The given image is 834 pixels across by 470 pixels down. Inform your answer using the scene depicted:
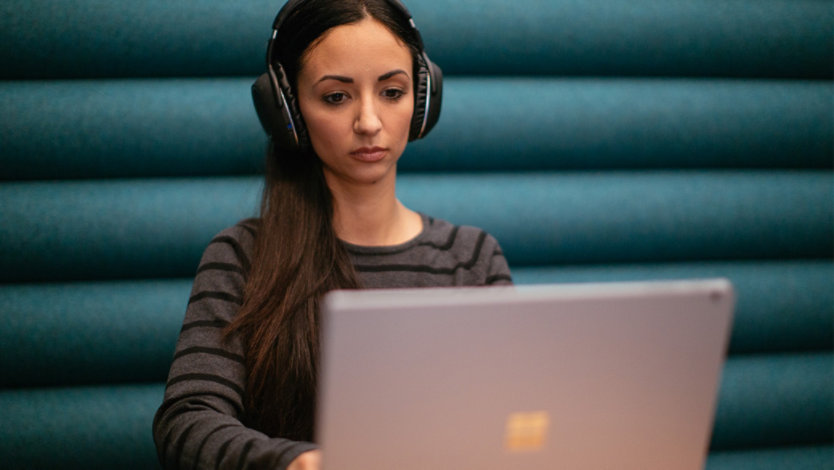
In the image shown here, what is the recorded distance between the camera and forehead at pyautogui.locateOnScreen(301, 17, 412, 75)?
74 centimetres

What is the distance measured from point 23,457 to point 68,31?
2.50 ft

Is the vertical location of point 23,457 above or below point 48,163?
below

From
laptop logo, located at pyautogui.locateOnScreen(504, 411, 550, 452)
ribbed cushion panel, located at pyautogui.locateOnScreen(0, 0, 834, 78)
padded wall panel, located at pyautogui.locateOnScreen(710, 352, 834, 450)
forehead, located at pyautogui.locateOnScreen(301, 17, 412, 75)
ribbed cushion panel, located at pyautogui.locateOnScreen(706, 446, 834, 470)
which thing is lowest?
ribbed cushion panel, located at pyautogui.locateOnScreen(706, 446, 834, 470)

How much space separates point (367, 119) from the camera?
→ 748 mm

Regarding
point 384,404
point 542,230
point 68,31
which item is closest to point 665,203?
point 542,230

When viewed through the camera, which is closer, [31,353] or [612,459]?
[612,459]

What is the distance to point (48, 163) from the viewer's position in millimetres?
1015

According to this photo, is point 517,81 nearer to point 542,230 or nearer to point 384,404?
point 542,230

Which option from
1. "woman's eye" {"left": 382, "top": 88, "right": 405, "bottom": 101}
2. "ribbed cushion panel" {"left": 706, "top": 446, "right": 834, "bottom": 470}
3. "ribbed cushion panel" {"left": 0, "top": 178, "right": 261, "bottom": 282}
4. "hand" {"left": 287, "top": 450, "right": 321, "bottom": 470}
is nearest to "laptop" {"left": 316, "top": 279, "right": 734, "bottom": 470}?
"hand" {"left": 287, "top": 450, "right": 321, "bottom": 470}

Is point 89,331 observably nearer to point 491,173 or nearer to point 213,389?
point 213,389

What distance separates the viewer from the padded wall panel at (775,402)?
1180mm

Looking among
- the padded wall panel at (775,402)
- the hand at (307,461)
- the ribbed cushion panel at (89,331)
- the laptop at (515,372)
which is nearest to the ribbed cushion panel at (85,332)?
the ribbed cushion panel at (89,331)

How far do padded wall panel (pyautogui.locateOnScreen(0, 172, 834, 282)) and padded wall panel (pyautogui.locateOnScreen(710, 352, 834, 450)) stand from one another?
236 mm

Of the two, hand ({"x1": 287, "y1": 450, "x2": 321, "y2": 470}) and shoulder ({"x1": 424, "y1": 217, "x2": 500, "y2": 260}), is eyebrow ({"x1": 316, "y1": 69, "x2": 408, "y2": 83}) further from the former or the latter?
hand ({"x1": 287, "y1": 450, "x2": 321, "y2": 470})
